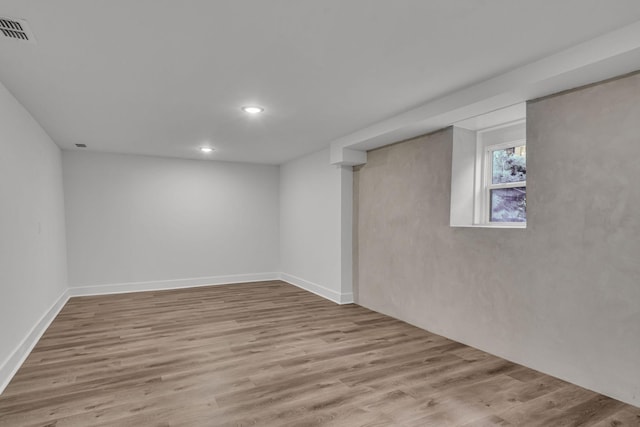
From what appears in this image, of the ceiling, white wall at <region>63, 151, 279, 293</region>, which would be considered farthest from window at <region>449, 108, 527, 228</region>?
white wall at <region>63, 151, 279, 293</region>

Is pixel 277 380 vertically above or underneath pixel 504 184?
underneath

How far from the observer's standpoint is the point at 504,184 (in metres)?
3.62

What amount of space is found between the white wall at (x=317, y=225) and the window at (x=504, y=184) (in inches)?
77.7

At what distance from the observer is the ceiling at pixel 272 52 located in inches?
73.4

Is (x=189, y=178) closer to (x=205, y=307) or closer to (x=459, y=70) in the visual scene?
(x=205, y=307)

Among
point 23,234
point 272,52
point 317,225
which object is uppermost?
point 272,52

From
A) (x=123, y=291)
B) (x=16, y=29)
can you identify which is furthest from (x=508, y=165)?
(x=123, y=291)

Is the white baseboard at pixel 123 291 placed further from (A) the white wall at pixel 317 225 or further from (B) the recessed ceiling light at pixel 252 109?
(B) the recessed ceiling light at pixel 252 109

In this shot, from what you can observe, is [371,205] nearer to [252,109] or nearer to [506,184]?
[506,184]

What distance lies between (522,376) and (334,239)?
9.96 feet

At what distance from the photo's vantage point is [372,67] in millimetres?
2592

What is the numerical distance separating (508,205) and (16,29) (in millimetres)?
4101

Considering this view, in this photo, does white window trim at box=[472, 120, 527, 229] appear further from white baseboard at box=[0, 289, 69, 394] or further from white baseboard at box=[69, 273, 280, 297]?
white baseboard at box=[69, 273, 280, 297]

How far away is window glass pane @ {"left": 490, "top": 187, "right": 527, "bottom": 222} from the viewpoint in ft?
11.6
